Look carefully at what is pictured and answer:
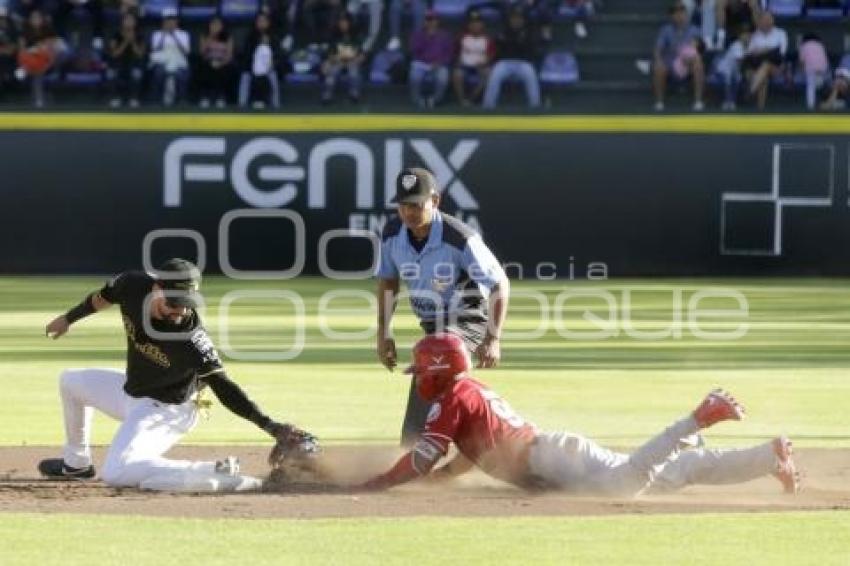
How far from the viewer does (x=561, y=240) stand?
27516 millimetres

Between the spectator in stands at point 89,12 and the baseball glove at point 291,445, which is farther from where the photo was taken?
the spectator in stands at point 89,12

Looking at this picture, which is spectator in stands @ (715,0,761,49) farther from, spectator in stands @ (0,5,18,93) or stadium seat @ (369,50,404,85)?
spectator in stands @ (0,5,18,93)

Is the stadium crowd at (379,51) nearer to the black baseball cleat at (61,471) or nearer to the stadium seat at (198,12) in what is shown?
the stadium seat at (198,12)

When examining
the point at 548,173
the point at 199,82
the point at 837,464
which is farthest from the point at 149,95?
the point at 837,464

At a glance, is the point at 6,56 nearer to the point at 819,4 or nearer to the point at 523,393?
the point at 819,4

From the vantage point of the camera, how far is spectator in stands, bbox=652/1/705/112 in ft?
93.2

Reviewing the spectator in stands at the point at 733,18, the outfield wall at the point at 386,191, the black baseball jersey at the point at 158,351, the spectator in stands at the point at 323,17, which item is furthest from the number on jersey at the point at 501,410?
the spectator in stands at the point at 323,17

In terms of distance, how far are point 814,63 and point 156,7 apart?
9825 millimetres

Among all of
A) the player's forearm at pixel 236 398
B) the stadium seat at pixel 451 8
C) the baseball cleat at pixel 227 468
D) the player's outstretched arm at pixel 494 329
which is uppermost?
the stadium seat at pixel 451 8

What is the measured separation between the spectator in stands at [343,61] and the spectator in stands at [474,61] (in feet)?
4.74

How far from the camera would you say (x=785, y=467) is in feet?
35.4

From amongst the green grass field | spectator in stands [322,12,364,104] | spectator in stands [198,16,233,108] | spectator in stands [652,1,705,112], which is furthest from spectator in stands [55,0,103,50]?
spectator in stands [652,1,705,112]

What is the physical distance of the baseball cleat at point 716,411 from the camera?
10.4m

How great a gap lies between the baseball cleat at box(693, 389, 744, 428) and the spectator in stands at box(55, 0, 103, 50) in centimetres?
2121
